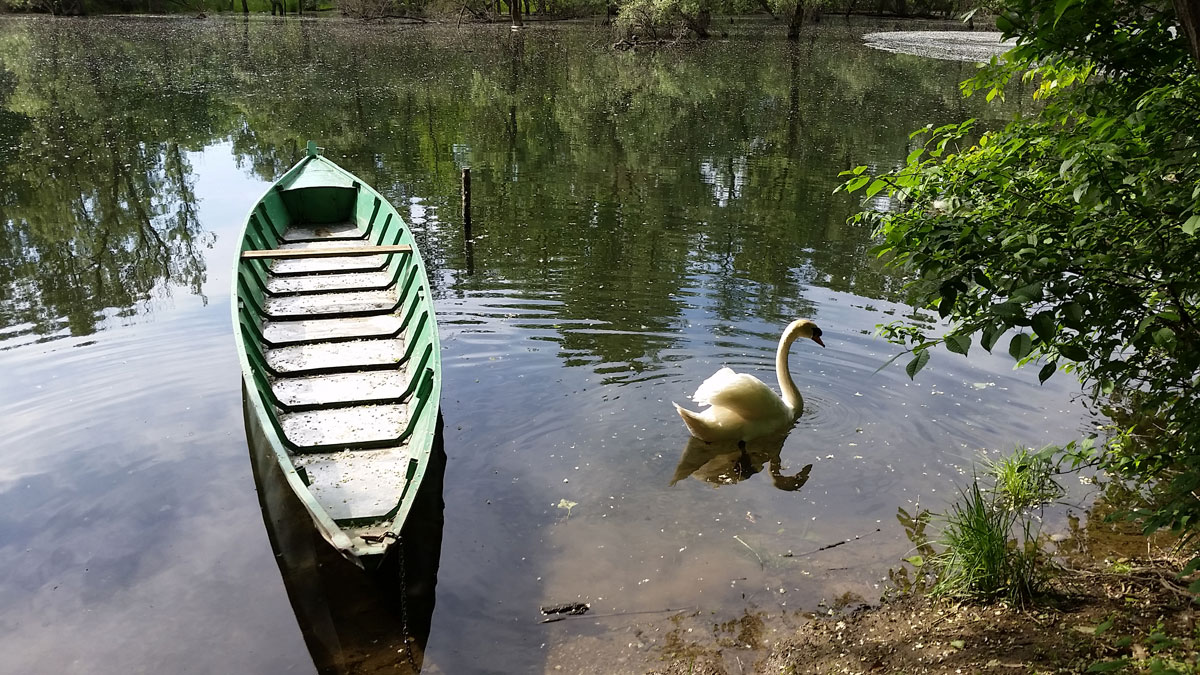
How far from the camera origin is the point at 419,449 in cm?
636

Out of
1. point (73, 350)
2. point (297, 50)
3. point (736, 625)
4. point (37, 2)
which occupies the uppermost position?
point (37, 2)

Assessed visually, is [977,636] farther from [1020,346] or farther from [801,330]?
[801,330]

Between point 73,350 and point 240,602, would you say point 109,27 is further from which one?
point 240,602

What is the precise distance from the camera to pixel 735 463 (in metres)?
8.22

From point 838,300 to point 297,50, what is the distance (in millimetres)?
42263

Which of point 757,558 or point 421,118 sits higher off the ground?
point 421,118

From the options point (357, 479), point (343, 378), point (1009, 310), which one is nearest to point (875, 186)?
point (1009, 310)

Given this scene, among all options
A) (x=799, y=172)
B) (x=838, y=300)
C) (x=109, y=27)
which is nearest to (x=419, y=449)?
(x=838, y=300)

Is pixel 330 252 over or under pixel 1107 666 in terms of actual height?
over

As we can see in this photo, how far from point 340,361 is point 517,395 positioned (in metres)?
2.04

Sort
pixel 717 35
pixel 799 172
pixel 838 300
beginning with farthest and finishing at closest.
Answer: pixel 717 35
pixel 799 172
pixel 838 300

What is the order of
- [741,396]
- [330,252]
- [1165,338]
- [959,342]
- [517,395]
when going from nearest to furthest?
[959,342] → [1165,338] → [741,396] → [517,395] → [330,252]

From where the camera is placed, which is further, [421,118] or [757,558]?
[421,118]

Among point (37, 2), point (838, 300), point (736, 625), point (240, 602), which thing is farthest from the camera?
point (37, 2)
